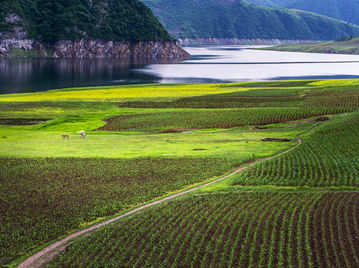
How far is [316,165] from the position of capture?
49312 millimetres

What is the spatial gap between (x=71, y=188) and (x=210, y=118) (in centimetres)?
4695

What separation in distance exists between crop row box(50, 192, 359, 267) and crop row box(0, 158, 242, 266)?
328 cm

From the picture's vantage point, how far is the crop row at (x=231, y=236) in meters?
27.5

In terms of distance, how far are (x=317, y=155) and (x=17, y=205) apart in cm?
3152

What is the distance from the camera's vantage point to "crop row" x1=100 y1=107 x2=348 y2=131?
80.9 meters

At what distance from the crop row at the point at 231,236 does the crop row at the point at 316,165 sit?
18.3ft

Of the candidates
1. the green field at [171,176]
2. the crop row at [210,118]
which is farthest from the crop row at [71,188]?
the crop row at [210,118]

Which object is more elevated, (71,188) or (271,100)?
(271,100)

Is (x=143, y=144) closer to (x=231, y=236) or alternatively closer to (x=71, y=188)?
(x=71, y=188)

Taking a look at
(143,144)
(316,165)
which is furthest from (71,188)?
(316,165)

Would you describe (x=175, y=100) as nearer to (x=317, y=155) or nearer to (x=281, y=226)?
A: (x=317, y=155)

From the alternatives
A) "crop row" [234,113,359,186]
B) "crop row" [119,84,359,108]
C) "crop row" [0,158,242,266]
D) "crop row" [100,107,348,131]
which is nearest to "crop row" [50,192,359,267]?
"crop row" [0,158,242,266]

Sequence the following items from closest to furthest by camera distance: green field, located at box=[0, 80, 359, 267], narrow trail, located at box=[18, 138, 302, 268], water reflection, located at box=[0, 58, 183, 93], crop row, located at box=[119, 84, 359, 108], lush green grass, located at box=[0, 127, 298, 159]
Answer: narrow trail, located at box=[18, 138, 302, 268] < green field, located at box=[0, 80, 359, 267] < lush green grass, located at box=[0, 127, 298, 159] < crop row, located at box=[119, 84, 359, 108] < water reflection, located at box=[0, 58, 183, 93]

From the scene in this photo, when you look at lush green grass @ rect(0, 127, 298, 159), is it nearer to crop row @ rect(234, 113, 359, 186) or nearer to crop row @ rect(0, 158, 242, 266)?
crop row @ rect(0, 158, 242, 266)
